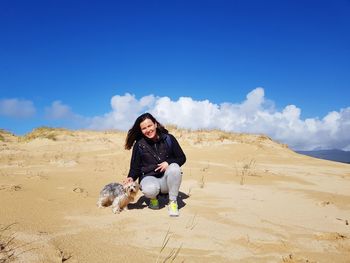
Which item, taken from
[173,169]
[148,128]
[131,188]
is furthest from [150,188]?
[148,128]

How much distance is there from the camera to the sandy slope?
299 cm

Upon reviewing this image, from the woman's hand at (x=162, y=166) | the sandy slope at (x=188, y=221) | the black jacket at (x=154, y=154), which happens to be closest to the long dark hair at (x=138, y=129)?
the black jacket at (x=154, y=154)

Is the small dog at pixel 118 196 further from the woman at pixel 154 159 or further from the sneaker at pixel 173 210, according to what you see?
the sneaker at pixel 173 210

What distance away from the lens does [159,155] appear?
16.3ft

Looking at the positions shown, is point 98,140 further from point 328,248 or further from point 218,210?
point 328,248

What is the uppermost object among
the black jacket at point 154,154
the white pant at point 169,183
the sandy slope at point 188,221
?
the black jacket at point 154,154

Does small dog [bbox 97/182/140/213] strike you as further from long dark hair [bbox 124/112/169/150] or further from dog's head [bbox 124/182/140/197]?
long dark hair [bbox 124/112/169/150]

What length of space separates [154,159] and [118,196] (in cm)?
76

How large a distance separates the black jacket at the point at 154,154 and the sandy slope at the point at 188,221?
1.83 feet

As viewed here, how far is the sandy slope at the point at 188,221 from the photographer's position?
9.82 feet

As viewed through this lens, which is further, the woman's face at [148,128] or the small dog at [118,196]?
the woman's face at [148,128]

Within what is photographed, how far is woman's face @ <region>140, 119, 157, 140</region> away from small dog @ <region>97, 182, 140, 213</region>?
0.72 metres

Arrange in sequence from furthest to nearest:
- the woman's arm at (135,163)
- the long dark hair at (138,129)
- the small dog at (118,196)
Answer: the woman's arm at (135,163) < the long dark hair at (138,129) < the small dog at (118,196)

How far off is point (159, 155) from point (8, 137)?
19268 mm
